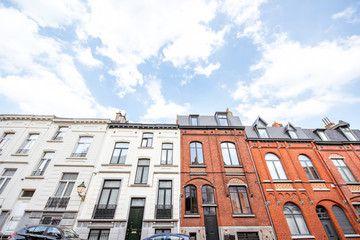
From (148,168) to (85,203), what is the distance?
5181mm

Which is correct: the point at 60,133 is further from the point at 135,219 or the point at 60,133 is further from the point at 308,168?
the point at 308,168

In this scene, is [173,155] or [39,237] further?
[173,155]

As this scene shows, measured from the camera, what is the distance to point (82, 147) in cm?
1402

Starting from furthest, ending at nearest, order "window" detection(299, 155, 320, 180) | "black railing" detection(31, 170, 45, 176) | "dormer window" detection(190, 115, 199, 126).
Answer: "dormer window" detection(190, 115, 199, 126) < "window" detection(299, 155, 320, 180) < "black railing" detection(31, 170, 45, 176)

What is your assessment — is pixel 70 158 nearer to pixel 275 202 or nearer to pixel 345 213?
pixel 275 202

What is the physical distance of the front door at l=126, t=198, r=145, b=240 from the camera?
10.1 metres

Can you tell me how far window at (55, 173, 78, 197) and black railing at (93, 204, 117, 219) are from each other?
288 cm

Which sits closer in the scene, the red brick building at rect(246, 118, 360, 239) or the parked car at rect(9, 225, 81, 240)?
the parked car at rect(9, 225, 81, 240)

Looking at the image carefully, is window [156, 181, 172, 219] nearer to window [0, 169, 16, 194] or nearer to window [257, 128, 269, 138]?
window [257, 128, 269, 138]

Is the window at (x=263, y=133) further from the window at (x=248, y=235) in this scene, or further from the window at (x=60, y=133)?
the window at (x=60, y=133)

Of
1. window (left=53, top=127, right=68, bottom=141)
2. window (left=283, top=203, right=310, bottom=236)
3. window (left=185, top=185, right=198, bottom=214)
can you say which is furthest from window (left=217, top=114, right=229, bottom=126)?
window (left=53, top=127, right=68, bottom=141)

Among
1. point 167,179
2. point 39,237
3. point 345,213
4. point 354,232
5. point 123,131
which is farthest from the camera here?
point 123,131

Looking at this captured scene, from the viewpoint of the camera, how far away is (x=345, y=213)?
11617mm

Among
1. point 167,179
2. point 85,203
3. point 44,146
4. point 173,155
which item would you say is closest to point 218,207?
point 167,179
